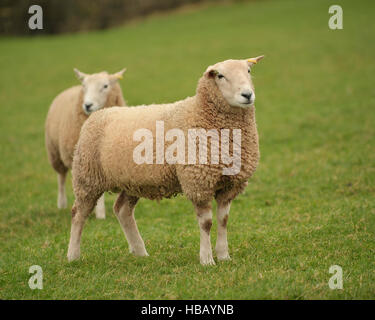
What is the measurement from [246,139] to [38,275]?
2.34m

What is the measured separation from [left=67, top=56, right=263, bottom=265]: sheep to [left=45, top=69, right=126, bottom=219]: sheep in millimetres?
2024

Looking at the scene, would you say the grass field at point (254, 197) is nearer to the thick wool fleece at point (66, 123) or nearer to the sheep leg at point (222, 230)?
the sheep leg at point (222, 230)

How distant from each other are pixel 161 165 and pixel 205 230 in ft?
2.39

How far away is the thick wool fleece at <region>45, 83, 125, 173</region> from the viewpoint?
7965 mm

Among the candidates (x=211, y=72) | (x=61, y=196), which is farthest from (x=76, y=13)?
(x=211, y=72)

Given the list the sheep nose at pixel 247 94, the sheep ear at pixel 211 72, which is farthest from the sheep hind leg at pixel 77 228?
the sheep nose at pixel 247 94

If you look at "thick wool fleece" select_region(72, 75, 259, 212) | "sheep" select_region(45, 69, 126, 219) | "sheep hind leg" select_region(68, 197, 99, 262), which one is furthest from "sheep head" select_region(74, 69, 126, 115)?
"sheep hind leg" select_region(68, 197, 99, 262)

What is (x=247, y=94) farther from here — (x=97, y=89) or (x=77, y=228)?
(x=97, y=89)

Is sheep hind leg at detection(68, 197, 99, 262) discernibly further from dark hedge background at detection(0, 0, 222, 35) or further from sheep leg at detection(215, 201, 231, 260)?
dark hedge background at detection(0, 0, 222, 35)

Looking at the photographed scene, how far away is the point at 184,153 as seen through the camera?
518 cm

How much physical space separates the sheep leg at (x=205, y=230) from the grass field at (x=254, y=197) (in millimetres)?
107

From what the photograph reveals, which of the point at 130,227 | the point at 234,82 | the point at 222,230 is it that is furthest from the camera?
the point at 130,227
